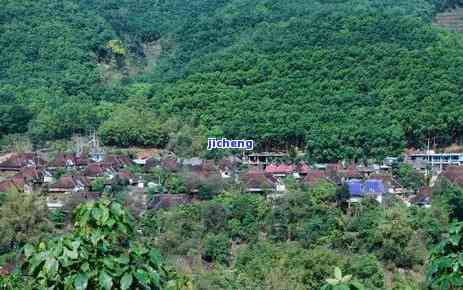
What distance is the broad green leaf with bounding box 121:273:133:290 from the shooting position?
2.99 meters

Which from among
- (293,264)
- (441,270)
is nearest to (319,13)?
(293,264)

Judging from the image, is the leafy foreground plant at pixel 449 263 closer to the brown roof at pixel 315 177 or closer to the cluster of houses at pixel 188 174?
the cluster of houses at pixel 188 174

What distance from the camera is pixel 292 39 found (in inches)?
1112

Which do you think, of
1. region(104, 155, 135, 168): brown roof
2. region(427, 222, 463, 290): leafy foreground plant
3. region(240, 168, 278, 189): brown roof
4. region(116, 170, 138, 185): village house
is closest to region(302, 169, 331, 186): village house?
region(240, 168, 278, 189): brown roof

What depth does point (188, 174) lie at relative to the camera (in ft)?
60.9

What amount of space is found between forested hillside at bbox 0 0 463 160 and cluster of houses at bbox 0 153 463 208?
4.88 feet

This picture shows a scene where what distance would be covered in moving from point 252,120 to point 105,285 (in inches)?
796

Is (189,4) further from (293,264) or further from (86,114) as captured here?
(293,264)

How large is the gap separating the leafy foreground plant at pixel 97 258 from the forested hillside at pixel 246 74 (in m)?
18.4

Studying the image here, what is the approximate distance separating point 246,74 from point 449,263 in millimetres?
23509

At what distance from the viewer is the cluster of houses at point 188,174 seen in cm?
1764

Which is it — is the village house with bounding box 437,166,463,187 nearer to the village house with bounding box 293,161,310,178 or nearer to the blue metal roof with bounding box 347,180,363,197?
the blue metal roof with bounding box 347,180,363,197

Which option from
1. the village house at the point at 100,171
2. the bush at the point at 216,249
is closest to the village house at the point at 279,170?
the village house at the point at 100,171

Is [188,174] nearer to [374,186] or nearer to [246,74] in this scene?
[374,186]
